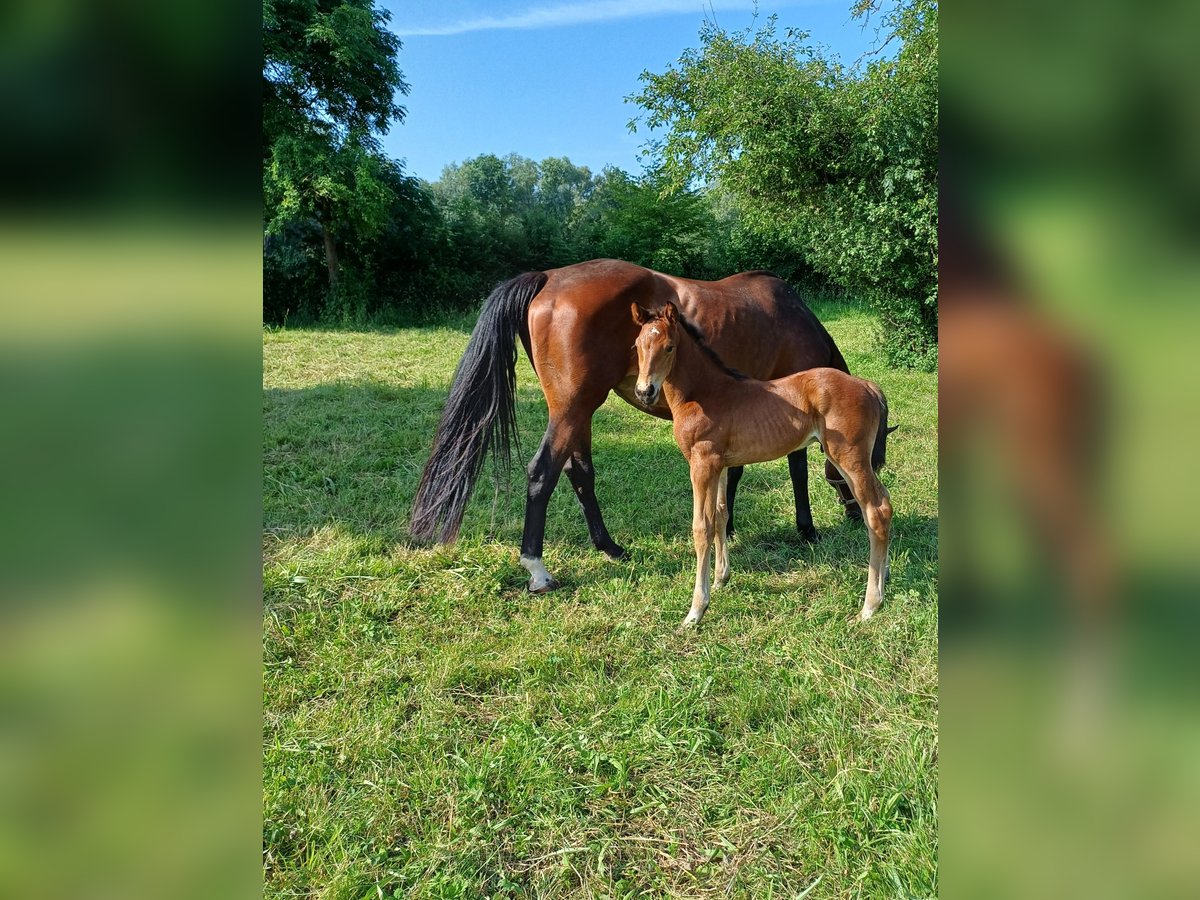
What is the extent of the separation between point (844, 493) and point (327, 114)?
1670 centimetres

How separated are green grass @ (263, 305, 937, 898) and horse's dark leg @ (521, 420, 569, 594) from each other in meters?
0.16

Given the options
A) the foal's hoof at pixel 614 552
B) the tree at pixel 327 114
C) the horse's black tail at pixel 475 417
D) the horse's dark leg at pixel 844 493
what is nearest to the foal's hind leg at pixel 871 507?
the horse's dark leg at pixel 844 493

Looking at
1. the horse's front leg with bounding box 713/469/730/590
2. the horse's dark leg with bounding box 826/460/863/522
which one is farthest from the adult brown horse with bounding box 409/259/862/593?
the horse's dark leg with bounding box 826/460/863/522

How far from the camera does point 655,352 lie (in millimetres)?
2947

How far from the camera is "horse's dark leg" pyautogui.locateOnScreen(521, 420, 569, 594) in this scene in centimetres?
357

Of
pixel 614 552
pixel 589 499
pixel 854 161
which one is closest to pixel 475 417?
pixel 589 499

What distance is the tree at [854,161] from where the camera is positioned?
28.3 ft

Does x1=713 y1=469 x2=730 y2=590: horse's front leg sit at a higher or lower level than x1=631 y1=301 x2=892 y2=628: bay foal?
lower

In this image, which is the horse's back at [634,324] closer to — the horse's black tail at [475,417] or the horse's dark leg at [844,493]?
the horse's black tail at [475,417]

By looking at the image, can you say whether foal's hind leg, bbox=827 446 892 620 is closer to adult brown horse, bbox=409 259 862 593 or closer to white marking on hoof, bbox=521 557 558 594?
adult brown horse, bbox=409 259 862 593

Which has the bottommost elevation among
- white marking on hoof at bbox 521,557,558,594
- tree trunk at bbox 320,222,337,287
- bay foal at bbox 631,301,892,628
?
white marking on hoof at bbox 521,557,558,594
